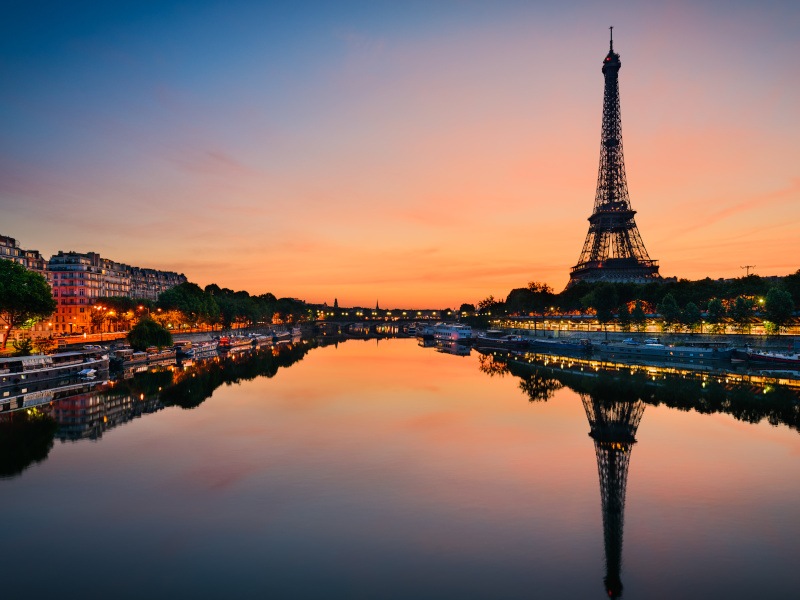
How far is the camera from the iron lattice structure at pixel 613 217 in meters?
142

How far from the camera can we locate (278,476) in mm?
24781

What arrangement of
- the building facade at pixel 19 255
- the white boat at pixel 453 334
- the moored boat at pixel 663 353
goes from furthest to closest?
the white boat at pixel 453 334
the building facade at pixel 19 255
the moored boat at pixel 663 353

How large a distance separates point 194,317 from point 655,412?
331 ft

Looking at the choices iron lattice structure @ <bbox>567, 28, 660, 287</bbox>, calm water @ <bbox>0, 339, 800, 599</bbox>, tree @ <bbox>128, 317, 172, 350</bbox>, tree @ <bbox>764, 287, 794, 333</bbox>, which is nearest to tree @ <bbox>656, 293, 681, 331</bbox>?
tree @ <bbox>764, 287, 794, 333</bbox>

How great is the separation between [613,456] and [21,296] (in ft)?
223

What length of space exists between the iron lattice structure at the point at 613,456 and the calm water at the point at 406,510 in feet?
0.42

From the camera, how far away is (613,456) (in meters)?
28.7

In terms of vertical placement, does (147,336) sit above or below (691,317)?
below

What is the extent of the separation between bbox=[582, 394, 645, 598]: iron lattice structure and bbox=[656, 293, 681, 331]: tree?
180 ft

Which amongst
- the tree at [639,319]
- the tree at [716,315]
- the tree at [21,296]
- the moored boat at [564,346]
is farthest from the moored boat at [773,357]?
the tree at [21,296]

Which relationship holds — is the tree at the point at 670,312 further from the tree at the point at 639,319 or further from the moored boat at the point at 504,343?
the moored boat at the point at 504,343

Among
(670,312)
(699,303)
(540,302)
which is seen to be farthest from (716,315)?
Answer: (540,302)

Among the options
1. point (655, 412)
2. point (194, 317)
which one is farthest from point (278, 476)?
point (194, 317)

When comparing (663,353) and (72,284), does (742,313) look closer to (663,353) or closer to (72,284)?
(663,353)
